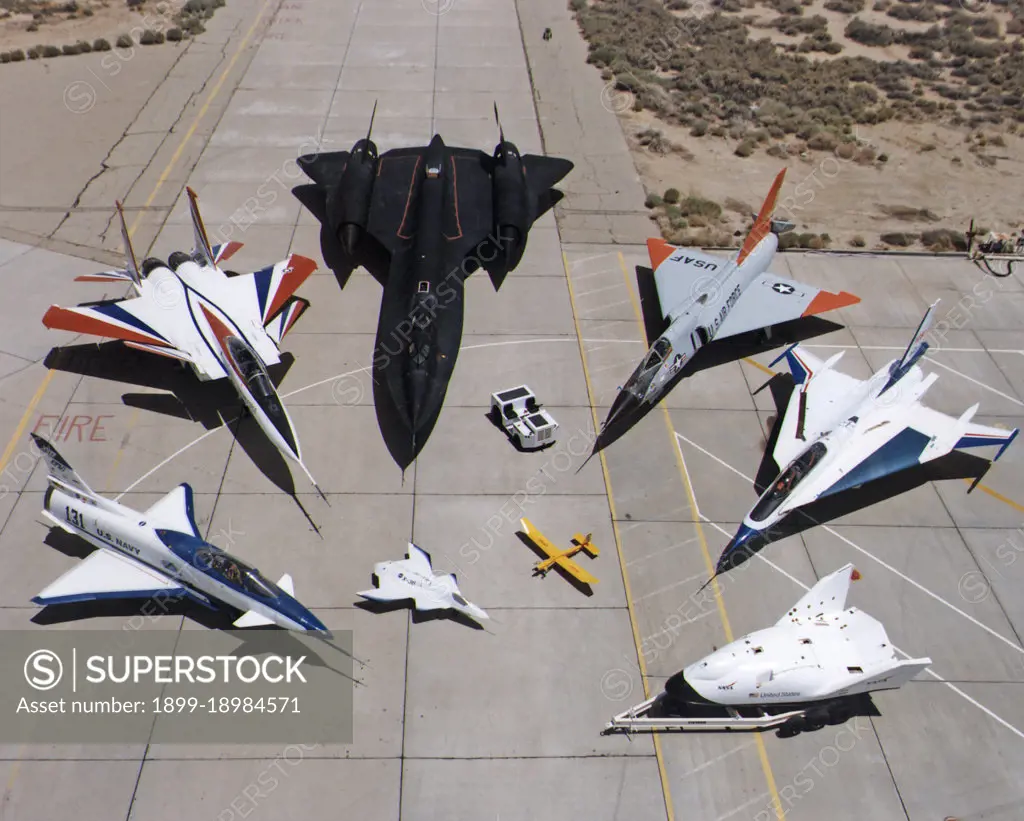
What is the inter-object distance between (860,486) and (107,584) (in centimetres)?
1785

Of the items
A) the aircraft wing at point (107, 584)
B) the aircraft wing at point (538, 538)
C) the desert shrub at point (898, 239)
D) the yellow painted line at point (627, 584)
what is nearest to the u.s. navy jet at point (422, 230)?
the aircraft wing at point (538, 538)

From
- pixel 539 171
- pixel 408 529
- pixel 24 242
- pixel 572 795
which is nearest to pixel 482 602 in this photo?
pixel 408 529

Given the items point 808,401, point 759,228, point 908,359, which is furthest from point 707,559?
point 759,228

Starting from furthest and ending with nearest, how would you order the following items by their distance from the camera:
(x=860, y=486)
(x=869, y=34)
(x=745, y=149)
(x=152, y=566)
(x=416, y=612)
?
(x=869, y=34) → (x=745, y=149) → (x=860, y=486) → (x=416, y=612) → (x=152, y=566)

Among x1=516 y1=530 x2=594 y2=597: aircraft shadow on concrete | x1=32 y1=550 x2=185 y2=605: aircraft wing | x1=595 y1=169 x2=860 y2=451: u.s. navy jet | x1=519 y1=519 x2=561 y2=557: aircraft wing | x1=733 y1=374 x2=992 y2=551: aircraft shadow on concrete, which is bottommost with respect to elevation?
x1=733 y1=374 x2=992 y2=551: aircraft shadow on concrete

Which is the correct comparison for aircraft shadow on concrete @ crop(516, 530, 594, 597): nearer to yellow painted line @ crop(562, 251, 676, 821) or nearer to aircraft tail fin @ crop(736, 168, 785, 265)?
yellow painted line @ crop(562, 251, 676, 821)

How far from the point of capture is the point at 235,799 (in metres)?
15.0

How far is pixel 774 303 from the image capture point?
992 inches

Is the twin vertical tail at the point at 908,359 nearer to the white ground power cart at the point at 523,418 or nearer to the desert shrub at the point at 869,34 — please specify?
the white ground power cart at the point at 523,418

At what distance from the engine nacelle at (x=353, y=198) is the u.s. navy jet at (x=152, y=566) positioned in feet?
37.8

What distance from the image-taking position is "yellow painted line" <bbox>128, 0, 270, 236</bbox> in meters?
30.4

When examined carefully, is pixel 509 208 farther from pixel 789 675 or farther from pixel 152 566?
pixel 789 675

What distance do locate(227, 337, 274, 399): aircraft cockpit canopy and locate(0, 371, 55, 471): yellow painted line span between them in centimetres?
622

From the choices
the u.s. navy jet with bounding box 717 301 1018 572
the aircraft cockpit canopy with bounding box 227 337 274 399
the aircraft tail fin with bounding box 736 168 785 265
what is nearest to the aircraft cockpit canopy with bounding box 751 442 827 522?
the u.s. navy jet with bounding box 717 301 1018 572
